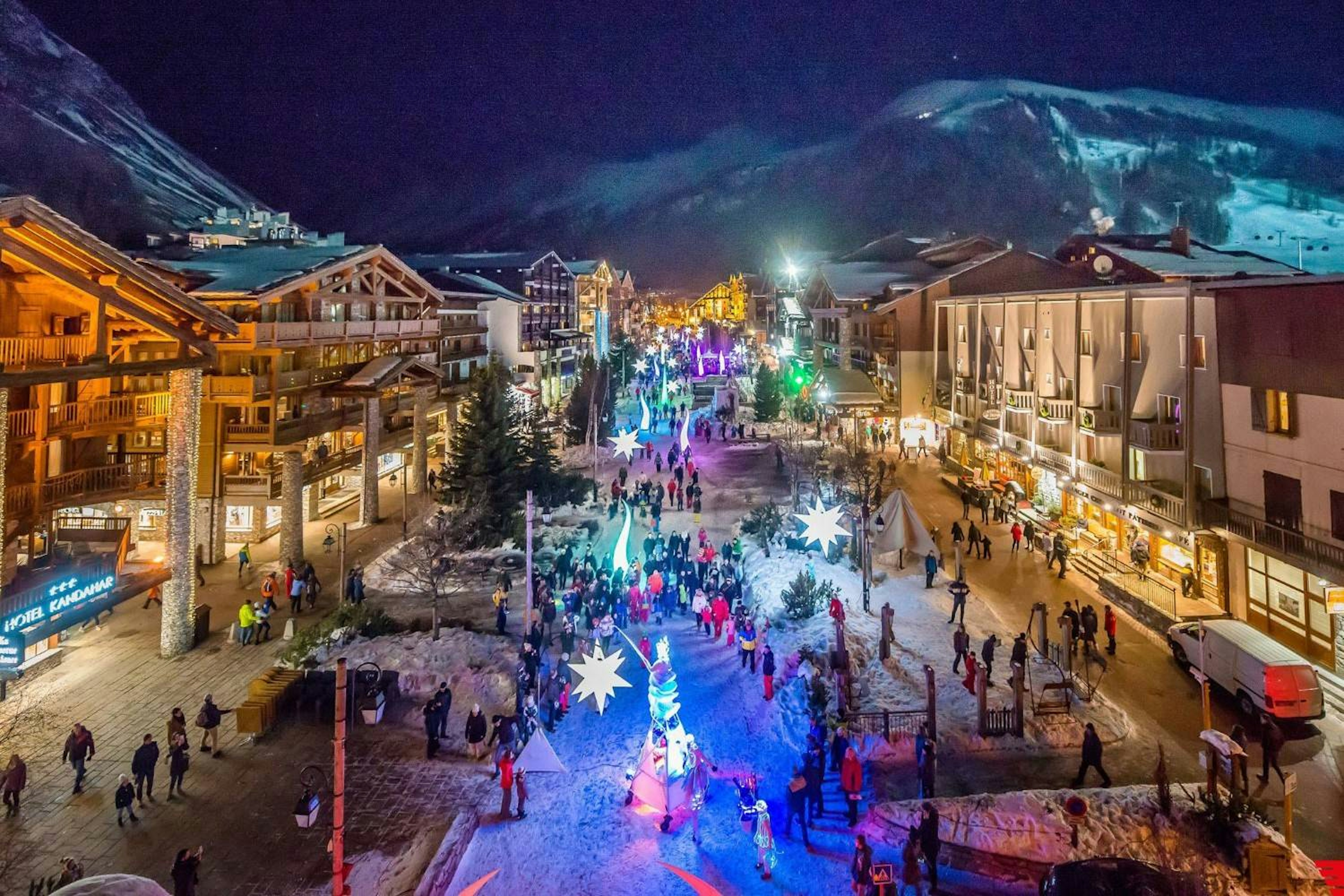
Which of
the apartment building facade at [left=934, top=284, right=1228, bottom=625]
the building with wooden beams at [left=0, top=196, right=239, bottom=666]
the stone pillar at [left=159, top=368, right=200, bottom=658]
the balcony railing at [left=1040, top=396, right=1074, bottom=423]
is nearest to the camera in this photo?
the building with wooden beams at [left=0, top=196, right=239, bottom=666]

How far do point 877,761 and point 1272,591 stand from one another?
12.1 metres

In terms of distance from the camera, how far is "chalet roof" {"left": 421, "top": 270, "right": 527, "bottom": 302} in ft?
162

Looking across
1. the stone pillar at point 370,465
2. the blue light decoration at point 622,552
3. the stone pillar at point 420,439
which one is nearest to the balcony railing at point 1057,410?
the blue light decoration at point 622,552

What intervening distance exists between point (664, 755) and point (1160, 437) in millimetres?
17643

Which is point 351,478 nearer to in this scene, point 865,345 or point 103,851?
point 103,851

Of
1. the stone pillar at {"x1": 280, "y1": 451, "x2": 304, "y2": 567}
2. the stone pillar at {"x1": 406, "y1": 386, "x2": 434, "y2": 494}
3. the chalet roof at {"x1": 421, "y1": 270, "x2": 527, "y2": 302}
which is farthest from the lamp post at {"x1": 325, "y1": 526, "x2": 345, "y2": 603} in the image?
the chalet roof at {"x1": 421, "y1": 270, "x2": 527, "y2": 302}

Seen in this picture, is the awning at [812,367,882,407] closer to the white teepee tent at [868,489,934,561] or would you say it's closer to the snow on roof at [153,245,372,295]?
the white teepee tent at [868,489,934,561]

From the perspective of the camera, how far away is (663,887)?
408 inches

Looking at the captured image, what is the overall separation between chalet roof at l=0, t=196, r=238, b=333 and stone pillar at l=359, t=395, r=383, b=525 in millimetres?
10600

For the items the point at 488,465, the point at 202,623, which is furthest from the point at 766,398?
the point at 202,623

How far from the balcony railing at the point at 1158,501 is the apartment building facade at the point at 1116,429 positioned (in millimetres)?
42

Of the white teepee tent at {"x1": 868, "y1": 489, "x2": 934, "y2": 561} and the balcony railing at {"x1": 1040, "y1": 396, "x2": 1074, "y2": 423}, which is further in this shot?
the balcony railing at {"x1": 1040, "y1": 396, "x2": 1074, "y2": 423}

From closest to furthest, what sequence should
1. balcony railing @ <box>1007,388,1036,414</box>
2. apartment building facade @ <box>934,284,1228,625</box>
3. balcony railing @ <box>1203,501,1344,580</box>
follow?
1. balcony railing @ <box>1203,501,1344,580</box>
2. apartment building facade @ <box>934,284,1228,625</box>
3. balcony railing @ <box>1007,388,1036,414</box>

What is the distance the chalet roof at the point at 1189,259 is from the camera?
3688 centimetres
